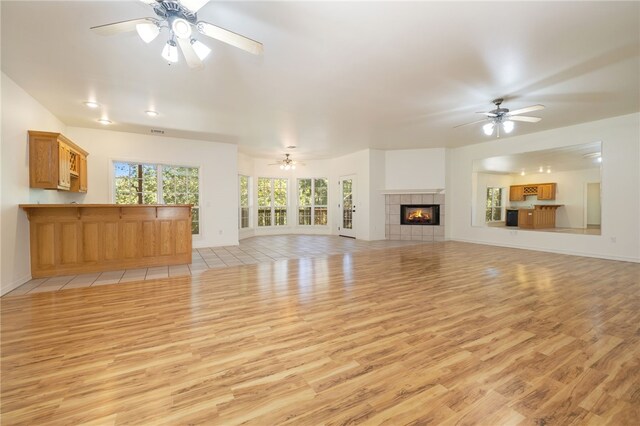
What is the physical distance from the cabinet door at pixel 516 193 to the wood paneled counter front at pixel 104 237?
10.3 meters

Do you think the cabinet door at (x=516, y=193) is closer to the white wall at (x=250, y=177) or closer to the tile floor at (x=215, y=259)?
the tile floor at (x=215, y=259)

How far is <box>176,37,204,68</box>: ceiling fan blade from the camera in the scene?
2.33 meters

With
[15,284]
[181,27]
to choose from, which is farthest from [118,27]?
[15,284]

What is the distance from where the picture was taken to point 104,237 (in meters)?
4.76

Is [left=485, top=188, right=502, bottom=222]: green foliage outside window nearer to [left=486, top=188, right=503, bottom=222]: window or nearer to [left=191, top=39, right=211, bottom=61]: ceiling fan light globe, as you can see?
[left=486, top=188, right=503, bottom=222]: window

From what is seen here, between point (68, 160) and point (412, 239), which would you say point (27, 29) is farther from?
point (412, 239)

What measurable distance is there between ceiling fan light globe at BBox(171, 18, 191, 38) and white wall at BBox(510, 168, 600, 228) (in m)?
10.0

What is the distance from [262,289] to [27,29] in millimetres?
3604

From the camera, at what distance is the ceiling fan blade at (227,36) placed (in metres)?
2.16

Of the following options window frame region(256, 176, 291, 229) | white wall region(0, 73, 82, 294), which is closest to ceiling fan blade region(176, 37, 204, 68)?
white wall region(0, 73, 82, 294)

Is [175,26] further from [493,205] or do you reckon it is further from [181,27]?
[493,205]

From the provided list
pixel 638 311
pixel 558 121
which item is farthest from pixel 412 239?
pixel 638 311

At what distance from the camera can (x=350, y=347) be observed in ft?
7.32

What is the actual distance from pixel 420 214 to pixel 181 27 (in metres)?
8.01
